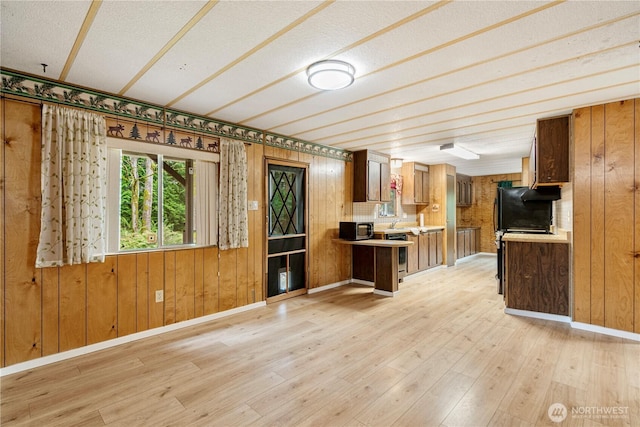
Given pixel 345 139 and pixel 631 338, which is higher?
pixel 345 139

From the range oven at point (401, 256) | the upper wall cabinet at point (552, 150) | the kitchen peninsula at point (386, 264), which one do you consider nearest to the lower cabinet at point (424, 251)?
the range oven at point (401, 256)

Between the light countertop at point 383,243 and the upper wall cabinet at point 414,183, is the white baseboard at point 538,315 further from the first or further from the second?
the upper wall cabinet at point 414,183

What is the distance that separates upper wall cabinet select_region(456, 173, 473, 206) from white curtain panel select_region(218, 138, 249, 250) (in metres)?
6.41

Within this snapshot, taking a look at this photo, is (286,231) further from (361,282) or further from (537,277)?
(537,277)

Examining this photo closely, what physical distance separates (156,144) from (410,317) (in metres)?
3.54

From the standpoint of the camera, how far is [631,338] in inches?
118

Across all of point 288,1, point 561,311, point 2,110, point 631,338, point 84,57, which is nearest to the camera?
point 288,1

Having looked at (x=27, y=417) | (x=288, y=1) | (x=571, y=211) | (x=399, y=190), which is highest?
(x=288, y=1)

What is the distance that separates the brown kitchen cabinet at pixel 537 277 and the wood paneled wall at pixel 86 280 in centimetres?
326

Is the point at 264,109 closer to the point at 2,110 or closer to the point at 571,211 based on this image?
the point at 2,110

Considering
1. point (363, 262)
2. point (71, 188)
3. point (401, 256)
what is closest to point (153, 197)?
point (71, 188)

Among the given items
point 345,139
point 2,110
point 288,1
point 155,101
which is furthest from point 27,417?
point 345,139

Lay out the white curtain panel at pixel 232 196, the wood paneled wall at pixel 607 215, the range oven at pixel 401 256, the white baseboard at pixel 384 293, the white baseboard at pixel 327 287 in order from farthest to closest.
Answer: the range oven at pixel 401 256 < the white baseboard at pixel 327 287 < the white baseboard at pixel 384 293 < the white curtain panel at pixel 232 196 < the wood paneled wall at pixel 607 215

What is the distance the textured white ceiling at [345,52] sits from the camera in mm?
1700
